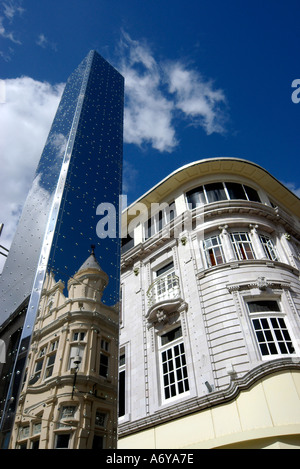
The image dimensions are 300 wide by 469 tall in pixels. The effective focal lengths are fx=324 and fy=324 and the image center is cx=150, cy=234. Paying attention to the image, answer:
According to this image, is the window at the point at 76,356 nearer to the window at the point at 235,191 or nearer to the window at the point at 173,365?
the window at the point at 173,365

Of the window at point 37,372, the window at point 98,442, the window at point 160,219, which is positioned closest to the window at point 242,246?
the window at point 160,219

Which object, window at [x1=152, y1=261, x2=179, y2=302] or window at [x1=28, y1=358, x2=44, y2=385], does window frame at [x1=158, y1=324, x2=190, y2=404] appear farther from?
window at [x1=28, y1=358, x2=44, y2=385]

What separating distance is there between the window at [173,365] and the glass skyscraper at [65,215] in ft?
31.0

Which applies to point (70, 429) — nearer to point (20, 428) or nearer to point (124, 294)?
point (20, 428)

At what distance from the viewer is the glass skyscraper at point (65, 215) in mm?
3225

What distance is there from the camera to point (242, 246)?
1453 cm

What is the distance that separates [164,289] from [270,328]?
5241 millimetres

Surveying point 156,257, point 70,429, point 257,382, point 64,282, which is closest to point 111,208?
point 64,282

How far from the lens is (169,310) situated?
13.9 metres

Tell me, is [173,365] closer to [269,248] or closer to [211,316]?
[211,316]

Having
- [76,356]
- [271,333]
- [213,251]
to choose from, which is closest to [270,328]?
[271,333]

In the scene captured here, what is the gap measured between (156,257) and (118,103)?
439 inches

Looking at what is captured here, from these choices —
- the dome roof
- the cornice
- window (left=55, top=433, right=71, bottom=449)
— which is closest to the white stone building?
the cornice

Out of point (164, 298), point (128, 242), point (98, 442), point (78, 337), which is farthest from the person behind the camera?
point (128, 242)
